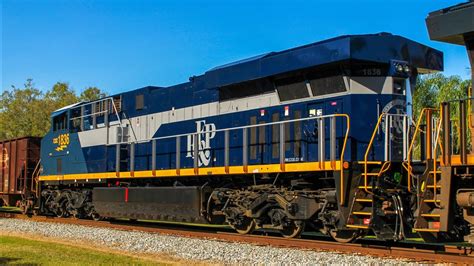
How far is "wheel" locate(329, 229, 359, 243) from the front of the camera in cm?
1030

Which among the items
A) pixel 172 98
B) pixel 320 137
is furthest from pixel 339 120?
pixel 172 98

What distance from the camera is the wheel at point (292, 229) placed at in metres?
10.9

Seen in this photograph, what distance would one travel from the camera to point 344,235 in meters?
10.4

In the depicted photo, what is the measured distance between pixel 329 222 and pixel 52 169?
12164 mm

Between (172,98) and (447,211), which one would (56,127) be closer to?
(172,98)

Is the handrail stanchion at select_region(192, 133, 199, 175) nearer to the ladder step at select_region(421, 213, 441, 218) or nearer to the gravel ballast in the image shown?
the gravel ballast

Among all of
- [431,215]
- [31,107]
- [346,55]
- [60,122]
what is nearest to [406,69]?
[346,55]

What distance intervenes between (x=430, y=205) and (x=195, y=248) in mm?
4478

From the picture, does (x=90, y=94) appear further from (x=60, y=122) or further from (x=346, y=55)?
(x=346, y=55)

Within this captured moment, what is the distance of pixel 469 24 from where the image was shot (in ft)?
26.7

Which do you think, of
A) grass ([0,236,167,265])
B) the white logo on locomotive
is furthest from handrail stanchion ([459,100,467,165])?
the white logo on locomotive

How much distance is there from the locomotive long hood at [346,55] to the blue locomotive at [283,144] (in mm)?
24

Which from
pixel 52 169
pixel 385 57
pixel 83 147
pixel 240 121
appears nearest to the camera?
pixel 385 57

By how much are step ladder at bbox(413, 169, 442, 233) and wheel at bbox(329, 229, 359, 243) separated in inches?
76.5
